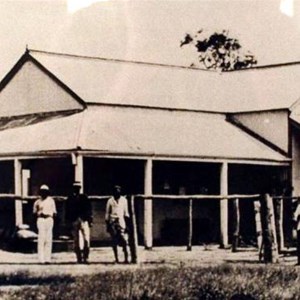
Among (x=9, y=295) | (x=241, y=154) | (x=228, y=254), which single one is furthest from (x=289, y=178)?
(x=9, y=295)

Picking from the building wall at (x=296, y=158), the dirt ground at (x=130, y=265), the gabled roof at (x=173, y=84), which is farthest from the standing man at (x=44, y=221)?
the building wall at (x=296, y=158)

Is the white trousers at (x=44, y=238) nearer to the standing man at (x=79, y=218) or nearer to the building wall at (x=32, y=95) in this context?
the standing man at (x=79, y=218)

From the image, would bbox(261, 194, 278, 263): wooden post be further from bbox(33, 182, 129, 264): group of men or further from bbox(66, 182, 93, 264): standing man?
bbox(66, 182, 93, 264): standing man

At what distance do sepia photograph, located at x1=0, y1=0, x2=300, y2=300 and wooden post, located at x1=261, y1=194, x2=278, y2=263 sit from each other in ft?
0.07

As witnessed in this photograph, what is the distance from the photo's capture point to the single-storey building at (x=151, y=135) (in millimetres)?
16203

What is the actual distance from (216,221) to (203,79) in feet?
10.6

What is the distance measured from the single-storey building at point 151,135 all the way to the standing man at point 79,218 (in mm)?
2578

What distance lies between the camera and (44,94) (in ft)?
58.6

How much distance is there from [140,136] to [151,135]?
1.04 ft

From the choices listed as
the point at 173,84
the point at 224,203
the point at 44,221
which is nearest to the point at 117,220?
the point at 44,221

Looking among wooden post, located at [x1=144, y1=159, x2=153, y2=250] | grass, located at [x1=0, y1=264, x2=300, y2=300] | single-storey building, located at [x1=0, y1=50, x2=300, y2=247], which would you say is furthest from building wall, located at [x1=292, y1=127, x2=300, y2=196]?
grass, located at [x1=0, y1=264, x2=300, y2=300]

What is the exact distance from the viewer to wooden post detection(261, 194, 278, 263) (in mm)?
13094

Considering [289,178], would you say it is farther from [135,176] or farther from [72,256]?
[72,256]

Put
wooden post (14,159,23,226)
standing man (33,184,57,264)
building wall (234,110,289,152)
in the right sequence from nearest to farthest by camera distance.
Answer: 1. standing man (33,184,57,264)
2. wooden post (14,159,23,226)
3. building wall (234,110,289,152)
